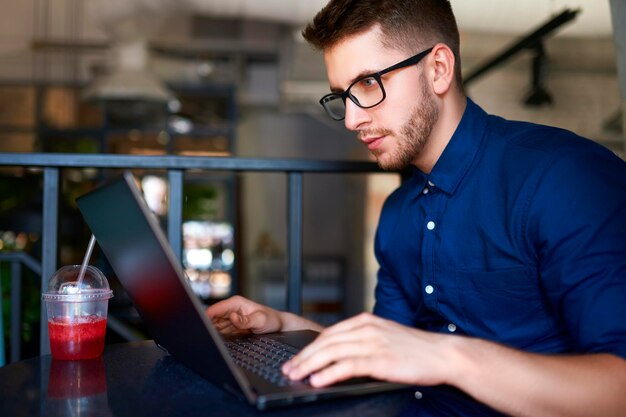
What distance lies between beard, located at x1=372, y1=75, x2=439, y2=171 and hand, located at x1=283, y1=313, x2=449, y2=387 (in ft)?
1.62

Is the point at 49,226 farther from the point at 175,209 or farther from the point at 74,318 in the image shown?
the point at 74,318

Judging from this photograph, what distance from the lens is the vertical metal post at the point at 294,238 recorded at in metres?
1.74

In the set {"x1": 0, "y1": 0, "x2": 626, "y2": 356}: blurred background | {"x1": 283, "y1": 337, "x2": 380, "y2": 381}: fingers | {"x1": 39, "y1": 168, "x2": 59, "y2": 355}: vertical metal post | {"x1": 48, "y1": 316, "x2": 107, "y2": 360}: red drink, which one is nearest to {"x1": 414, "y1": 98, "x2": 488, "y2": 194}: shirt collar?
{"x1": 283, "y1": 337, "x2": 380, "y2": 381}: fingers

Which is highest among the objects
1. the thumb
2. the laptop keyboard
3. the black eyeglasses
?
the black eyeglasses

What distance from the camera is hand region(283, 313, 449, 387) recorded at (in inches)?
30.6

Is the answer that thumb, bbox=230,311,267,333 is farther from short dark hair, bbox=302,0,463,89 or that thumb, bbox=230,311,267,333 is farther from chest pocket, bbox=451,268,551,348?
short dark hair, bbox=302,0,463,89

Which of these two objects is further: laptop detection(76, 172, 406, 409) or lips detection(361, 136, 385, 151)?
lips detection(361, 136, 385, 151)

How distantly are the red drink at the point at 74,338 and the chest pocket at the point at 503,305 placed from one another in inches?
23.3

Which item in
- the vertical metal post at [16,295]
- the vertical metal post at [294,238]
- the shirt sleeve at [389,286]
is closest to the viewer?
the shirt sleeve at [389,286]

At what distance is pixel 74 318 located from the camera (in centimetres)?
106

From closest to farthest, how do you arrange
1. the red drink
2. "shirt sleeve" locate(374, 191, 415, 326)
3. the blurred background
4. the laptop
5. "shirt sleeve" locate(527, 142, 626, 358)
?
the laptop
"shirt sleeve" locate(527, 142, 626, 358)
the red drink
"shirt sleeve" locate(374, 191, 415, 326)
the blurred background

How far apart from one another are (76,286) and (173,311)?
0.29m

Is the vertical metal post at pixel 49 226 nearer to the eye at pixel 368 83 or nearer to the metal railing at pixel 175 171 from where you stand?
the metal railing at pixel 175 171

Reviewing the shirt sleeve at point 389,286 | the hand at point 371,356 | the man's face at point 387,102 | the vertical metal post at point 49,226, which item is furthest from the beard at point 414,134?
the vertical metal post at point 49,226
